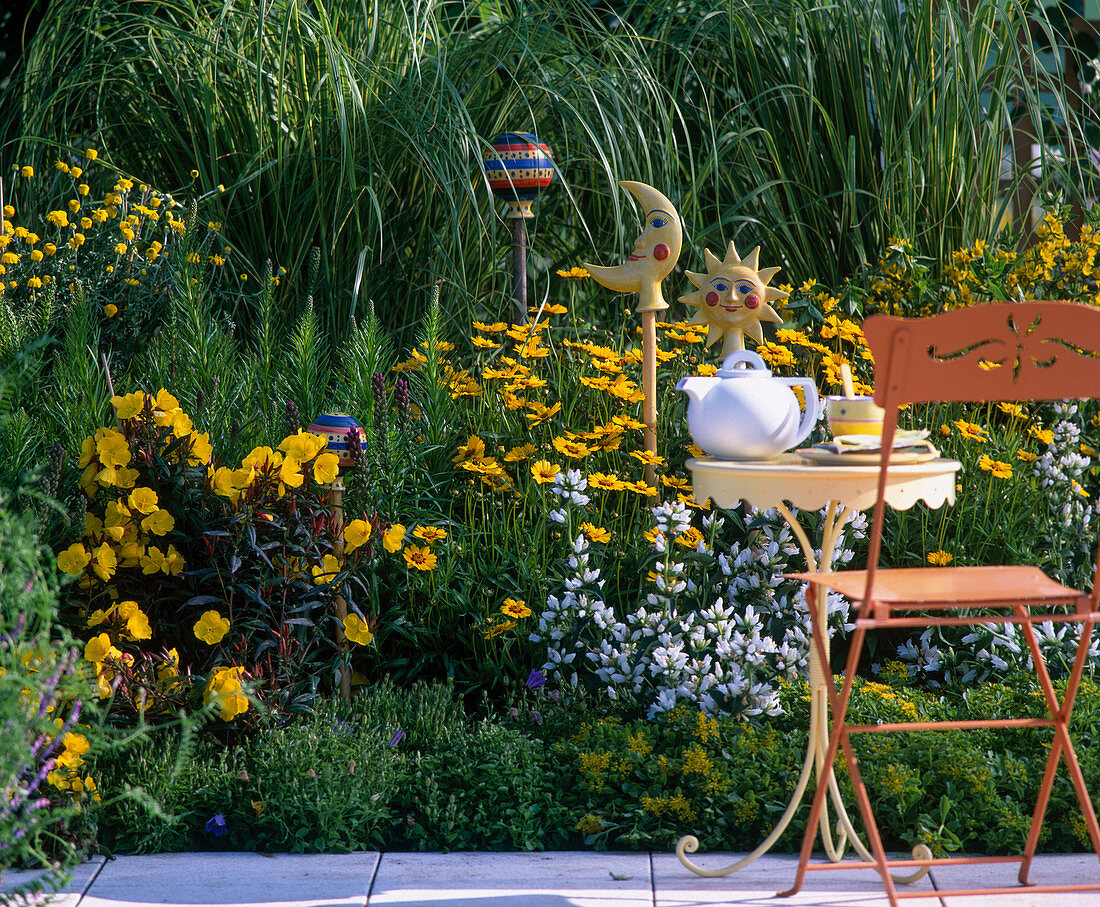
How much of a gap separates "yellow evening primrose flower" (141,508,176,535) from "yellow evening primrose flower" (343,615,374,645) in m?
0.50

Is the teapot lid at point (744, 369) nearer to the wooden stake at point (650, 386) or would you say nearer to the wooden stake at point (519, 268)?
the wooden stake at point (650, 386)

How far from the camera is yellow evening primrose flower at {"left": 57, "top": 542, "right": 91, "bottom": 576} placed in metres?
2.71

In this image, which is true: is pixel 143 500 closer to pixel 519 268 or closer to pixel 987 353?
pixel 519 268

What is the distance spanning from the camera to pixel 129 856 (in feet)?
8.21

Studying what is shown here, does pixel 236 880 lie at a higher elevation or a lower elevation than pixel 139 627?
lower

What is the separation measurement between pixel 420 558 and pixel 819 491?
4.12ft

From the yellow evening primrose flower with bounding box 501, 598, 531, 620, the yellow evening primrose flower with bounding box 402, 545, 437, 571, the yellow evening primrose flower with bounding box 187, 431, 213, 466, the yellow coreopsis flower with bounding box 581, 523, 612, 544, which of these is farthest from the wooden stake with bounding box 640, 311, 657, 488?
the yellow evening primrose flower with bounding box 187, 431, 213, 466

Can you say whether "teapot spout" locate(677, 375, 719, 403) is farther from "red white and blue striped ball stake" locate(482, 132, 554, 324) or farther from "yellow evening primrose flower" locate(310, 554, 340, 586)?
"red white and blue striped ball stake" locate(482, 132, 554, 324)

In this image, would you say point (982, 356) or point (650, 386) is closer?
point (982, 356)

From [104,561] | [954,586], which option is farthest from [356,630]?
[954,586]

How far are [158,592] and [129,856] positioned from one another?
0.64 meters

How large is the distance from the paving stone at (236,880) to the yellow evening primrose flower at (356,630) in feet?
1.77

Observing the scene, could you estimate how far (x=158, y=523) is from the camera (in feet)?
8.95

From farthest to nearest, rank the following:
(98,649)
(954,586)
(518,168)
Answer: (518,168) < (98,649) < (954,586)
